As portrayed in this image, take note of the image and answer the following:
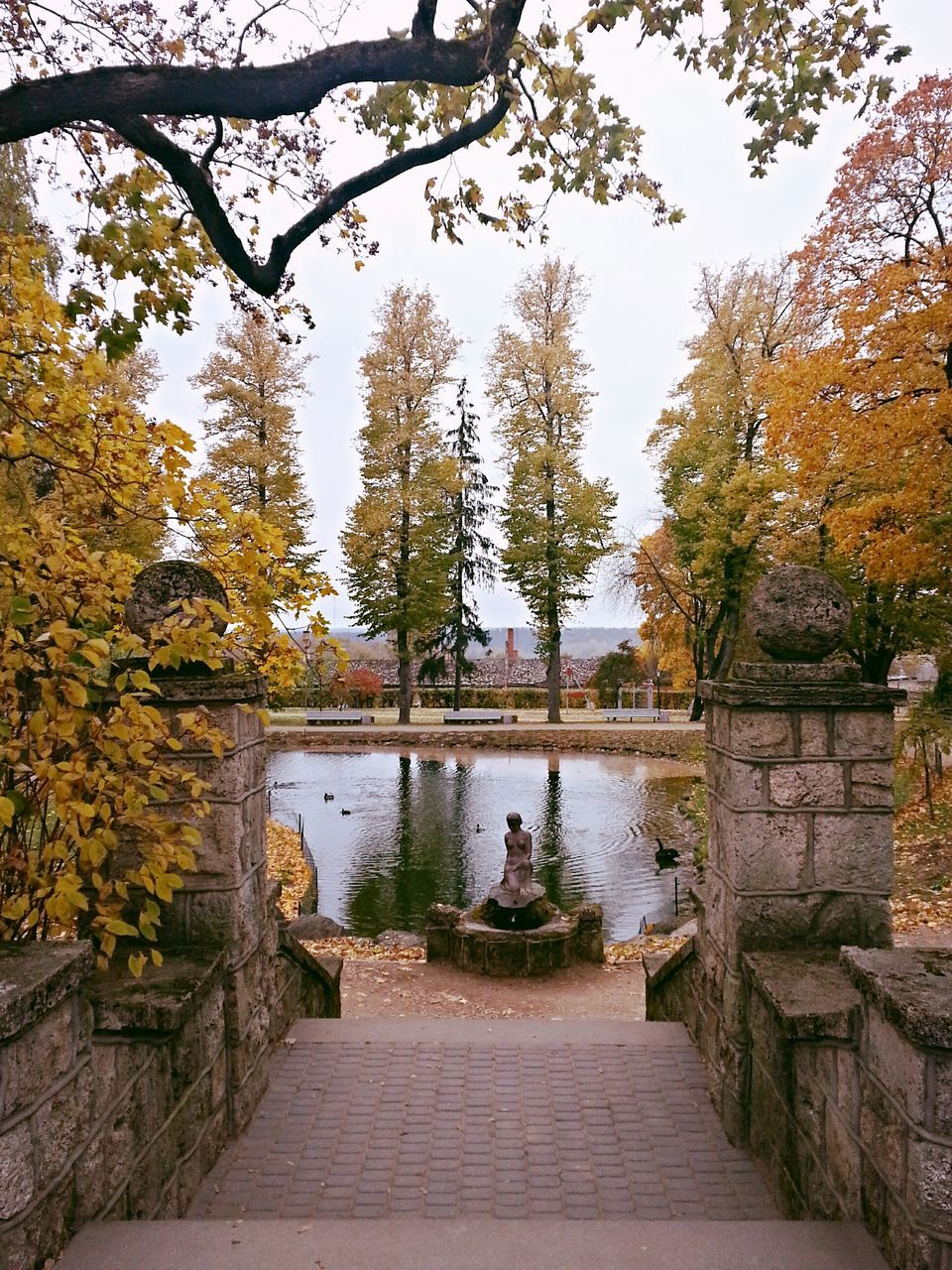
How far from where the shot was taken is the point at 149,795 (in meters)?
3.59

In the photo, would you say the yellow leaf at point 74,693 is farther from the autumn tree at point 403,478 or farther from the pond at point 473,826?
the autumn tree at point 403,478

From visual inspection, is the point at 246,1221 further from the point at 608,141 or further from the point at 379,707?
the point at 379,707

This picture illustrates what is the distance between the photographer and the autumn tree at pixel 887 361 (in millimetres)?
11000

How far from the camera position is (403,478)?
2920cm

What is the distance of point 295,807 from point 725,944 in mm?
15367

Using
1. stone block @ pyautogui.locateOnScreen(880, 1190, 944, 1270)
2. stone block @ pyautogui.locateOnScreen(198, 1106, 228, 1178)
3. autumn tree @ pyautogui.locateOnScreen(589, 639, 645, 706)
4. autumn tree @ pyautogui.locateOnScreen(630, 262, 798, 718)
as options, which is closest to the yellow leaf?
stone block @ pyautogui.locateOnScreen(198, 1106, 228, 1178)

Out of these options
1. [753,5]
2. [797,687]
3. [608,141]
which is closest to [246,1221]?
[797,687]

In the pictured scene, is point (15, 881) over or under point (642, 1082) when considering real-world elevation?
over

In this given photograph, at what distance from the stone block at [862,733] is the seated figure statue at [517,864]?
5.49 m

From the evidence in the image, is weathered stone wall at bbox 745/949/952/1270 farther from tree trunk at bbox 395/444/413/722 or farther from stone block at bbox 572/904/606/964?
tree trunk at bbox 395/444/413/722

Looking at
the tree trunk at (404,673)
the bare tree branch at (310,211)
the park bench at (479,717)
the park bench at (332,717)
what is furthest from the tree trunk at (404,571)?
the bare tree branch at (310,211)

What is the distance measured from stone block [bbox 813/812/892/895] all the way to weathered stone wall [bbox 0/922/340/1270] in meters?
2.73

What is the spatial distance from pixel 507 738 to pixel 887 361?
694 inches

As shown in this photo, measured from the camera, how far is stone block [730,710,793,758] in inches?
146
